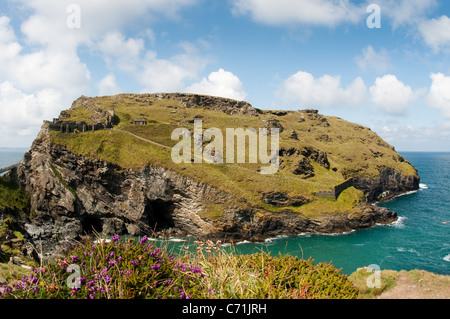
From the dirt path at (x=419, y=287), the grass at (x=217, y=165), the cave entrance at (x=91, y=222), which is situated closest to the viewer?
the dirt path at (x=419, y=287)

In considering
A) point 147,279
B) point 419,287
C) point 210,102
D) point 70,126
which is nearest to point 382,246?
point 419,287

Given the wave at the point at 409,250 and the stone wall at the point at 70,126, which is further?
the stone wall at the point at 70,126

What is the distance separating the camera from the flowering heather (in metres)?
6.97

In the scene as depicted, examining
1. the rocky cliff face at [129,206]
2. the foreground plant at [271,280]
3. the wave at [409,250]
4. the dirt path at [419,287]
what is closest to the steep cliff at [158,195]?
the rocky cliff face at [129,206]

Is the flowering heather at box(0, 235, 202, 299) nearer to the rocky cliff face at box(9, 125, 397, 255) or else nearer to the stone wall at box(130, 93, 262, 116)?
the rocky cliff face at box(9, 125, 397, 255)

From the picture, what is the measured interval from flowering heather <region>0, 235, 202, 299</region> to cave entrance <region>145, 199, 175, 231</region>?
183 ft

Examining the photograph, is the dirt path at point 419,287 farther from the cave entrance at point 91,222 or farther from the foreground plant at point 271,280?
the cave entrance at point 91,222

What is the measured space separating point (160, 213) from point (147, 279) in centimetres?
6184

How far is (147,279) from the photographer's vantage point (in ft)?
25.7

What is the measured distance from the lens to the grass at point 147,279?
7062mm

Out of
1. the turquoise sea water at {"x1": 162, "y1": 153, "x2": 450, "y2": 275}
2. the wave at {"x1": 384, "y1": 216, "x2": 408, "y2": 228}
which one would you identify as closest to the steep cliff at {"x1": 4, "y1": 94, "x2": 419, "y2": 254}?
the wave at {"x1": 384, "y1": 216, "x2": 408, "y2": 228}
